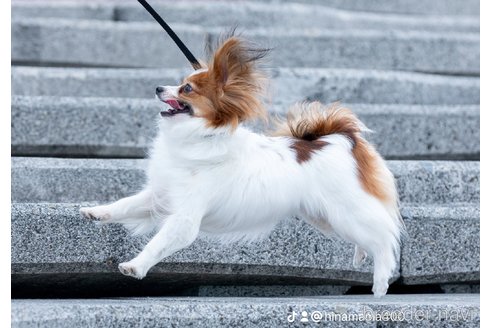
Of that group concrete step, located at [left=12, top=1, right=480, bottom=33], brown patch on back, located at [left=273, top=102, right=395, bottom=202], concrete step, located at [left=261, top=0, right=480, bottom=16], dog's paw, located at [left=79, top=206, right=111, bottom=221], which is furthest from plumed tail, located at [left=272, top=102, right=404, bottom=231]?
concrete step, located at [left=261, top=0, right=480, bottom=16]

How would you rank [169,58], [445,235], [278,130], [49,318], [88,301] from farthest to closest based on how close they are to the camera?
1. [169,58]
2. [445,235]
3. [278,130]
4. [88,301]
5. [49,318]

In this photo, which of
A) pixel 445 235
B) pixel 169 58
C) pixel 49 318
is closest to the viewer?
pixel 49 318

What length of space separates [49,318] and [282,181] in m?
0.90

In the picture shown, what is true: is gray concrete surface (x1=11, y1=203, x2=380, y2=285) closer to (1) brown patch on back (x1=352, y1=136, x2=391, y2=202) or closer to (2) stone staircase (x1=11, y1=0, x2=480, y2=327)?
(2) stone staircase (x1=11, y1=0, x2=480, y2=327)

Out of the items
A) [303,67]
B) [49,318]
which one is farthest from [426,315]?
[303,67]

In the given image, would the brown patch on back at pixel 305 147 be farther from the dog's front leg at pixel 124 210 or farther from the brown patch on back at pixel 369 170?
the dog's front leg at pixel 124 210

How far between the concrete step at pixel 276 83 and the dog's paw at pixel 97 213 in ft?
5.77

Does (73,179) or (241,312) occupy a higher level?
(73,179)

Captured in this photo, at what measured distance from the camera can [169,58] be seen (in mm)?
6078

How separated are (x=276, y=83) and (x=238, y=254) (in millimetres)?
1773

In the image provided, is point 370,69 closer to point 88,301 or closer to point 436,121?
point 436,121

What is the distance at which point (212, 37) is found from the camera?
19.2 ft

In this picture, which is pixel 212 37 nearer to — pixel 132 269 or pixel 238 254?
pixel 238 254

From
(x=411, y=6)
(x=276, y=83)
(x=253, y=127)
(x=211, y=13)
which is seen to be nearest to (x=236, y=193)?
(x=253, y=127)
